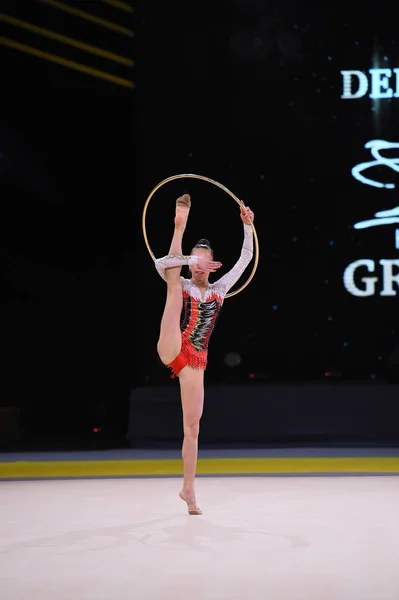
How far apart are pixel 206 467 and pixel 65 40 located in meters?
4.46

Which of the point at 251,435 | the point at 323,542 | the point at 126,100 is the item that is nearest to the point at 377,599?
the point at 323,542

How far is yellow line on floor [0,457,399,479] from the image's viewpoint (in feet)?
23.3

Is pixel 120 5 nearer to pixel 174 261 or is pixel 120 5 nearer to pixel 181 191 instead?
pixel 181 191

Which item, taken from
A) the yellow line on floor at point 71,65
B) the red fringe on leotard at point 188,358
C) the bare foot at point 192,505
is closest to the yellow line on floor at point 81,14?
the yellow line on floor at point 71,65

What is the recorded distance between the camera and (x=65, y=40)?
9273 millimetres

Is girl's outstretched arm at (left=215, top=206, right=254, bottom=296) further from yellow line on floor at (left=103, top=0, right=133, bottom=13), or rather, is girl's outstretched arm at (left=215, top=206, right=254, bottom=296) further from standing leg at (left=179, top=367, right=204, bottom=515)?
yellow line on floor at (left=103, top=0, right=133, bottom=13)

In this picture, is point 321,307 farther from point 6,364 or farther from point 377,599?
point 377,599

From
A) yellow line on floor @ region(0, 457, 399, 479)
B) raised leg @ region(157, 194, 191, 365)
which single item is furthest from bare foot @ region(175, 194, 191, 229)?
yellow line on floor @ region(0, 457, 399, 479)

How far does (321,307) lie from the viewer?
29.0 ft

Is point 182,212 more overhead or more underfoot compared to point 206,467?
more overhead

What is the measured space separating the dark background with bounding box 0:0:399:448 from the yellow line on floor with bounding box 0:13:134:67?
0.06 meters

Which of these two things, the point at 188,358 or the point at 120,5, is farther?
the point at 120,5
